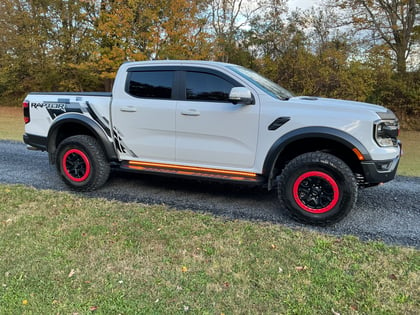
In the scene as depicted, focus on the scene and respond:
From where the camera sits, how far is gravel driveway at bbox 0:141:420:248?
4.12 m

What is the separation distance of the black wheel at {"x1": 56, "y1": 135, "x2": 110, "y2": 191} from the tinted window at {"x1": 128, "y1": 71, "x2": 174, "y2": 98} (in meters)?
1.03

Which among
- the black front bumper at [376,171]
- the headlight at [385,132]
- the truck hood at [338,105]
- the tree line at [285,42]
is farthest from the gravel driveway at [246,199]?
the tree line at [285,42]

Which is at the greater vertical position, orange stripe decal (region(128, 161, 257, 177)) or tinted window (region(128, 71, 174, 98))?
tinted window (region(128, 71, 174, 98))

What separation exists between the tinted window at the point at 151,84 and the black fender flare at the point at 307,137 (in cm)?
162

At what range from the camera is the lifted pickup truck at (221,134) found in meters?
4.04

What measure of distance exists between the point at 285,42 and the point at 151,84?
14.9 m

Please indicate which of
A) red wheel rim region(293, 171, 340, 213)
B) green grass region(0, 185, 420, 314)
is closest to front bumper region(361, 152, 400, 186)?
red wheel rim region(293, 171, 340, 213)

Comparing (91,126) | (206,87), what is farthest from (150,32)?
(206,87)

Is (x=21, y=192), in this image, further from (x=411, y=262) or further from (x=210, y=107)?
(x=411, y=262)

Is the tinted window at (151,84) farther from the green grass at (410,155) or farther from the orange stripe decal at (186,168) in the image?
the green grass at (410,155)

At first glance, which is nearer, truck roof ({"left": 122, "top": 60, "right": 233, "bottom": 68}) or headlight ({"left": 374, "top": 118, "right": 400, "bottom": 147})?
headlight ({"left": 374, "top": 118, "right": 400, "bottom": 147})

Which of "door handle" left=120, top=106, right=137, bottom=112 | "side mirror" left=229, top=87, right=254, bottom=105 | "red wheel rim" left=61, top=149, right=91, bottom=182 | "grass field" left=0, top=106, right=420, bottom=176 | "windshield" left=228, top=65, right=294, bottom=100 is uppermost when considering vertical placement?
"windshield" left=228, top=65, right=294, bottom=100

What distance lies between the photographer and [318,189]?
13.6 feet

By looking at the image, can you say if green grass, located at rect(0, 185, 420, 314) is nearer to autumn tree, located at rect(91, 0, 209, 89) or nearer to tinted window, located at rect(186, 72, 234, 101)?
tinted window, located at rect(186, 72, 234, 101)
